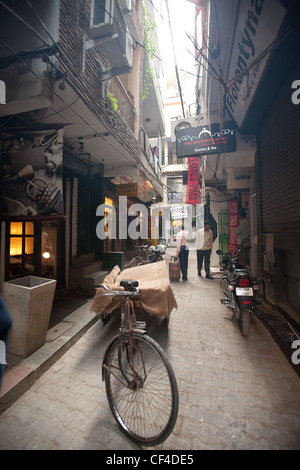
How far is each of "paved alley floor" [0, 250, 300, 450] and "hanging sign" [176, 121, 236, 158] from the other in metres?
5.09

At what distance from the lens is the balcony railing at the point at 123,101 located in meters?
6.21

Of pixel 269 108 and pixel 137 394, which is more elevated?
pixel 269 108

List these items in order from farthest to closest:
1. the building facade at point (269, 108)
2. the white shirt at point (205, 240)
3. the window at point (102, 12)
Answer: the white shirt at point (205, 240) < the window at point (102, 12) < the building facade at point (269, 108)

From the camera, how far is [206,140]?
6.12 m

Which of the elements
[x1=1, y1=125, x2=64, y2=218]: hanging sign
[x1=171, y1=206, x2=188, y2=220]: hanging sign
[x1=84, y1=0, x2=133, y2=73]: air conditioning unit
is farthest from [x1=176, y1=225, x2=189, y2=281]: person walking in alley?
[x1=171, y1=206, x2=188, y2=220]: hanging sign

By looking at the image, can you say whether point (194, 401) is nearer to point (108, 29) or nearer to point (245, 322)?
point (245, 322)

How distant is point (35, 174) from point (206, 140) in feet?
16.3

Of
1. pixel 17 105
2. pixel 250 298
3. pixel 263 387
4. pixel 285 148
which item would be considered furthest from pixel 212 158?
pixel 263 387

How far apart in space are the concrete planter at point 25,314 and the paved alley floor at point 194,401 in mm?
548

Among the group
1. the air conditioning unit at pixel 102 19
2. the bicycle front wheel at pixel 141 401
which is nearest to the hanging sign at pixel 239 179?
the air conditioning unit at pixel 102 19

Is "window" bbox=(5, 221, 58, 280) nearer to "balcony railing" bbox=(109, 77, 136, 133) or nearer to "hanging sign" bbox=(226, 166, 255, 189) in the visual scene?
"balcony railing" bbox=(109, 77, 136, 133)

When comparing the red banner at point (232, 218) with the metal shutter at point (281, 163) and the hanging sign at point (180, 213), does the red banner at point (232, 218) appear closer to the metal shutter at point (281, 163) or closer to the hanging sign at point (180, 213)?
the metal shutter at point (281, 163)

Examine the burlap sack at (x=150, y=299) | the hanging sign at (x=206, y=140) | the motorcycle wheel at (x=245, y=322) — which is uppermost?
the hanging sign at (x=206, y=140)

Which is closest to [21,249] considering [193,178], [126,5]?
[126,5]
